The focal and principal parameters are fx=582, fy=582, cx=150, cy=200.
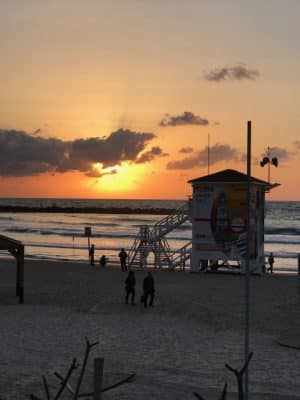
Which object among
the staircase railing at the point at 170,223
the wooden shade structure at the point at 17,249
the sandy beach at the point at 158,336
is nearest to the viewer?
the sandy beach at the point at 158,336

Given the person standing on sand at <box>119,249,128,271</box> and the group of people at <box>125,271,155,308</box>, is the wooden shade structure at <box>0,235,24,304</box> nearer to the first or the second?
the group of people at <box>125,271,155,308</box>

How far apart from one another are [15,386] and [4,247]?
10083mm

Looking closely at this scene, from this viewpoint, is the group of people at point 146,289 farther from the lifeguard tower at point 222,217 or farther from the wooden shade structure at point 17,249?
the lifeguard tower at point 222,217

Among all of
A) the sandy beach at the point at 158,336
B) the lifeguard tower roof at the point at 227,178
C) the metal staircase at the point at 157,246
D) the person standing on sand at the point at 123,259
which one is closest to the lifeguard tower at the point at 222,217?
the lifeguard tower roof at the point at 227,178

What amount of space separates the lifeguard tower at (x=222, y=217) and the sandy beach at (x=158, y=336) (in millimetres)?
3541

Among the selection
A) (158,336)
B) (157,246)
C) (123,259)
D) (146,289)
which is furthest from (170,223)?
(158,336)

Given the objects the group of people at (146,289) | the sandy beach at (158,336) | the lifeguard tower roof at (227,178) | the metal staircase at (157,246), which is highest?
the lifeguard tower roof at (227,178)

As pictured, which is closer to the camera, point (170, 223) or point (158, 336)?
point (158, 336)

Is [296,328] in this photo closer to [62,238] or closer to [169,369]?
[169,369]

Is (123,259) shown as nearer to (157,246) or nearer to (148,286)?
(157,246)

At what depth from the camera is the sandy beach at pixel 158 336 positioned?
10914mm

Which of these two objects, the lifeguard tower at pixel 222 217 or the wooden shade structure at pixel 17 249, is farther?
the lifeguard tower at pixel 222 217

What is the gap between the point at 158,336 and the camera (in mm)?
15289

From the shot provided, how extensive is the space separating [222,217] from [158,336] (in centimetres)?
1584
